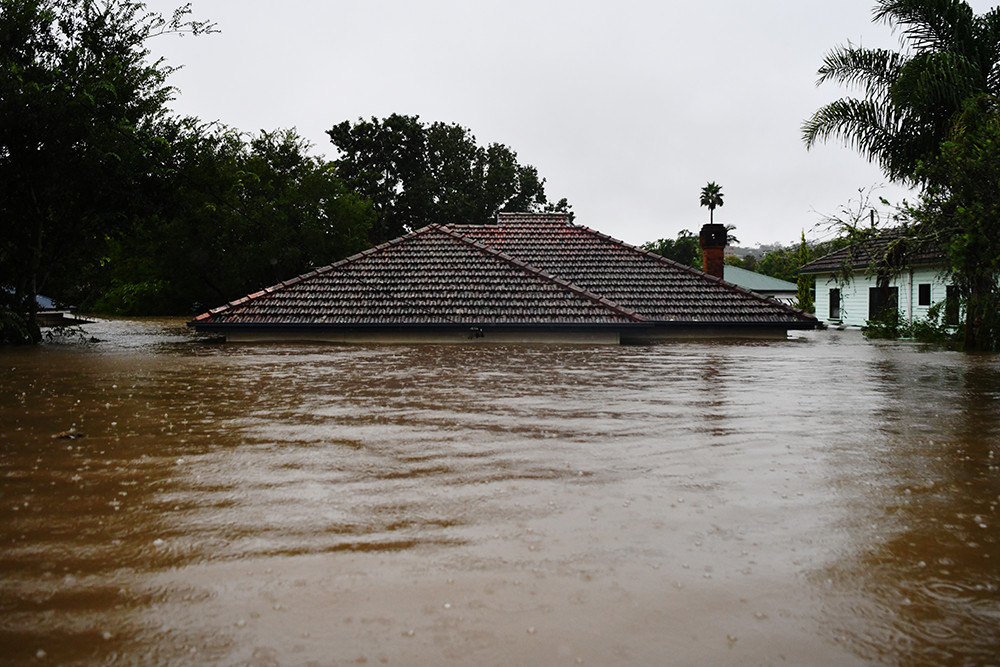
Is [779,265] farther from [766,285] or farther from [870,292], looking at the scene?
[870,292]

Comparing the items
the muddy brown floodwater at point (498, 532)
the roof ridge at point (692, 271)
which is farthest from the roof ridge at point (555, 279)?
the muddy brown floodwater at point (498, 532)

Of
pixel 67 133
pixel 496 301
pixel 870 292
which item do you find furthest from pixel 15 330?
pixel 870 292

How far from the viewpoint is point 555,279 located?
20.6 m

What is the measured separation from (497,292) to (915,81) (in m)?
11.4

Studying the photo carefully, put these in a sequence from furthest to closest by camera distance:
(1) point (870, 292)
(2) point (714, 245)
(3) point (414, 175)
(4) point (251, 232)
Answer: (3) point (414, 175) < (4) point (251, 232) < (1) point (870, 292) < (2) point (714, 245)

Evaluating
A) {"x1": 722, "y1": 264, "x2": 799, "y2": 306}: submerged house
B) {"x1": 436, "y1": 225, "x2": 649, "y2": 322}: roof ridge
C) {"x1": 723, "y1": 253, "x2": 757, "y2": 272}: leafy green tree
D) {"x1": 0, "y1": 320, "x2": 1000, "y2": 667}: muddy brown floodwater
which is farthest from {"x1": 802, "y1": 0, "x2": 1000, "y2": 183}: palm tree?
{"x1": 723, "y1": 253, "x2": 757, "y2": 272}: leafy green tree

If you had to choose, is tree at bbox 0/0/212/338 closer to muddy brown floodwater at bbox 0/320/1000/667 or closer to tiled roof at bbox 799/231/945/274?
muddy brown floodwater at bbox 0/320/1000/667

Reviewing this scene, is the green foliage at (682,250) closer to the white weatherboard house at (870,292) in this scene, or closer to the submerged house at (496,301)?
the white weatherboard house at (870,292)

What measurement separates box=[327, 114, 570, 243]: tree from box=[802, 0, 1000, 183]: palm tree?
3235 cm

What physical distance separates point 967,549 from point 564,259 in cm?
1996

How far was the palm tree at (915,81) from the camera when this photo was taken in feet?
63.5

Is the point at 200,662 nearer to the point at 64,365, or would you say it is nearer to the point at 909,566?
the point at 909,566

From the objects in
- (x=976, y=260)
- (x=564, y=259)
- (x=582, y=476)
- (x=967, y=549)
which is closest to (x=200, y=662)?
(x=582, y=476)

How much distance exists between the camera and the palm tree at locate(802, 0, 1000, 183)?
19359mm
